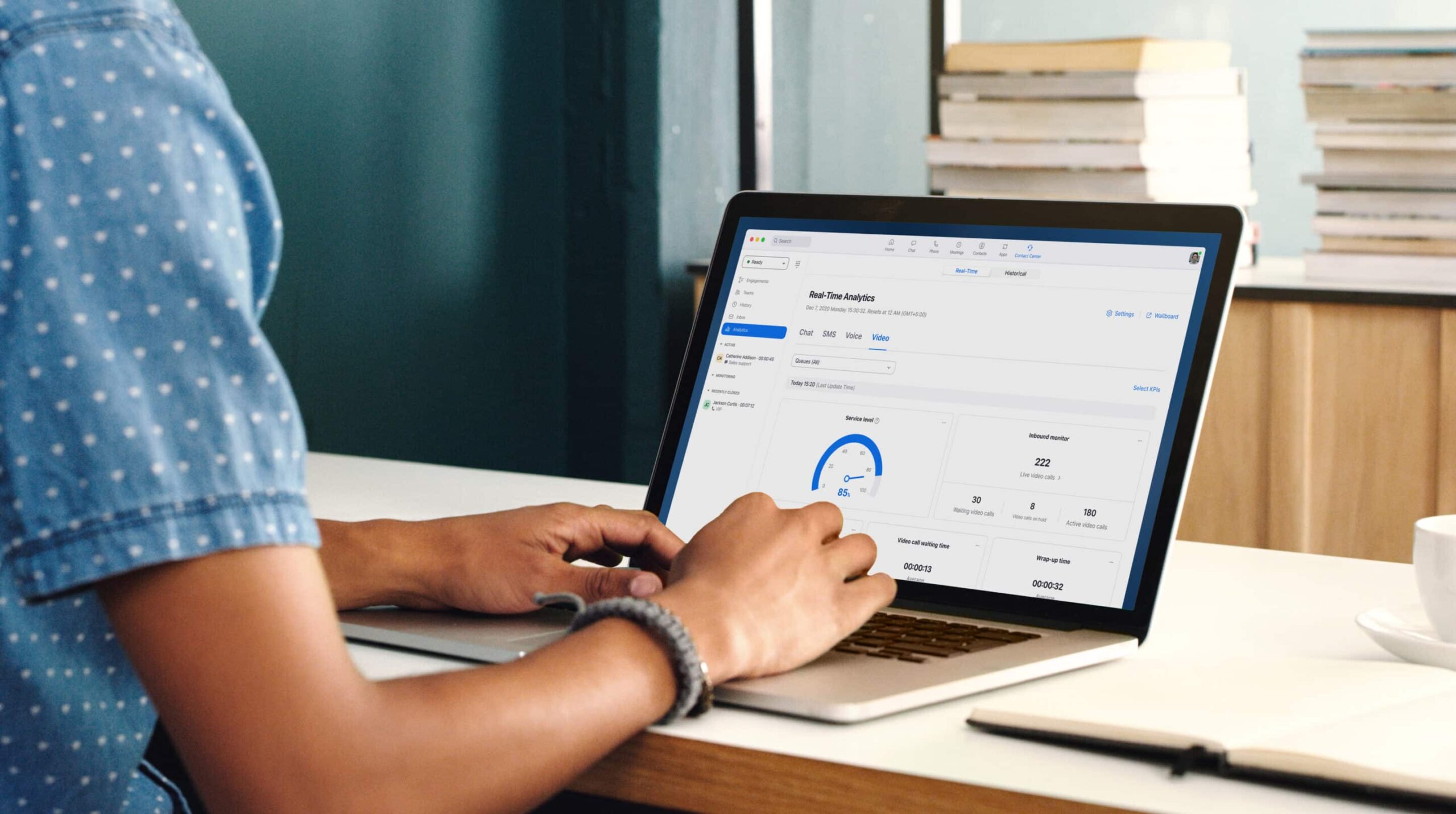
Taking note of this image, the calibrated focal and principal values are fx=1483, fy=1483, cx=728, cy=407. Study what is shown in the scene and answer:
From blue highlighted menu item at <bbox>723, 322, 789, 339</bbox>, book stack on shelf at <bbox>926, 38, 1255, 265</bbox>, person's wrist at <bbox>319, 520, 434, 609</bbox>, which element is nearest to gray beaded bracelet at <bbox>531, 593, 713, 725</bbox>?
person's wrist at <bbox>319, 520, 434, 609</bbox>

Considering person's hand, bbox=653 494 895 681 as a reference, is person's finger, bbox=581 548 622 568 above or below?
below

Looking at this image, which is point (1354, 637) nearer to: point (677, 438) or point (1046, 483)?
point (1046, 483)

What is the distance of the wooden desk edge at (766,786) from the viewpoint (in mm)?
621

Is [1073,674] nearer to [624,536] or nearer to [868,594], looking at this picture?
[868,594]

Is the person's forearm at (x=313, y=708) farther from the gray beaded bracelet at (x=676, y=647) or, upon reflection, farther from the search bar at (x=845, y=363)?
the search bar at (x=845, y=363)

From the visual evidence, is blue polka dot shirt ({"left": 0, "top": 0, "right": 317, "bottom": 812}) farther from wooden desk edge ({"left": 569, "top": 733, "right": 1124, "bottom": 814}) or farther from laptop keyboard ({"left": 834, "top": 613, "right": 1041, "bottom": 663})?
laptop keyboard ({"left": 834, "top": 613, "right": 1041, "bottom": 663})

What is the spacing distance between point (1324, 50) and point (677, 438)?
5.23 ft

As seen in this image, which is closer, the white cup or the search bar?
the white cup

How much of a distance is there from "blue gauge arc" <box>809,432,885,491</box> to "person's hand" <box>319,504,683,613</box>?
10 centimetres

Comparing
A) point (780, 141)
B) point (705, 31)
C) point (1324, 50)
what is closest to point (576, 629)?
point (1324, 50)

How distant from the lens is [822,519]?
0.81m

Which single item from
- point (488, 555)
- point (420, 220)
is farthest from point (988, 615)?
point (420, 220)

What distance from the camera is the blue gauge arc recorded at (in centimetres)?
94

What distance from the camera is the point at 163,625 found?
558 mm
